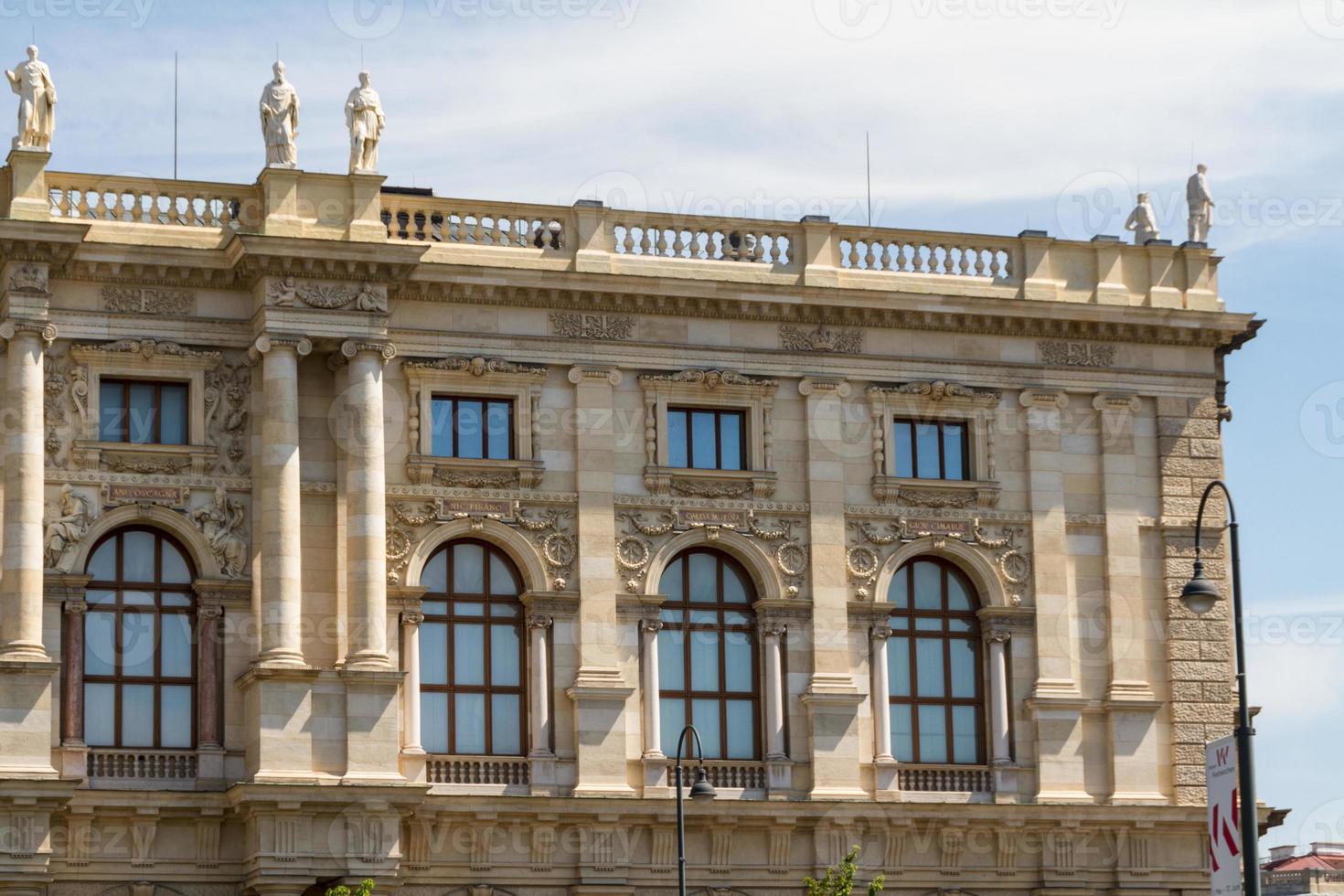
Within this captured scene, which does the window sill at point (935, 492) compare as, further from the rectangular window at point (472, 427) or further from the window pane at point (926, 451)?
the rectangular window at point (472, 427)

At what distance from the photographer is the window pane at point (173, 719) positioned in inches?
1710

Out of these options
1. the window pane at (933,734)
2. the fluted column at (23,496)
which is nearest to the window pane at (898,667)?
the window pane at (933,734)

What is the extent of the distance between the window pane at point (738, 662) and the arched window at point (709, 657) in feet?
0.05

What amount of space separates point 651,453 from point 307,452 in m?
5.80

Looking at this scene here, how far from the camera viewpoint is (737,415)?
47219 millimetres

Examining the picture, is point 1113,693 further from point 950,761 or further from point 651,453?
point 651,453

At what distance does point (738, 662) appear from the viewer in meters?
46.5

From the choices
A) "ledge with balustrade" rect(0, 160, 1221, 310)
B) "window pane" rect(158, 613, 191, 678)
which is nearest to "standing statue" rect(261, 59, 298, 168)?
"ledge with balustrade" rect(0, 160, 1221, 310)

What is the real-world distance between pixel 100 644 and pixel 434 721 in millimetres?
5493

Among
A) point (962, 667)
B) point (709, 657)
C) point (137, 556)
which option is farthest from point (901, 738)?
point (137, 556)

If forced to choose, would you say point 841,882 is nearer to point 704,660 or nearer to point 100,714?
point 704,660

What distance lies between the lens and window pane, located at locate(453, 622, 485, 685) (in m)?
45.1

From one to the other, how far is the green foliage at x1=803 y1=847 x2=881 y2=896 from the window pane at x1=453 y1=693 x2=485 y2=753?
5772 millimetres

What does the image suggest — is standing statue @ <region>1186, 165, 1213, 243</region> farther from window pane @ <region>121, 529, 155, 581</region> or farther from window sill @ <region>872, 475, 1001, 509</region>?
window pane @ <region>121, 529, 155, 581</region>
